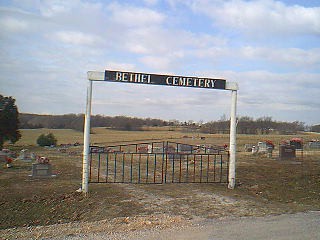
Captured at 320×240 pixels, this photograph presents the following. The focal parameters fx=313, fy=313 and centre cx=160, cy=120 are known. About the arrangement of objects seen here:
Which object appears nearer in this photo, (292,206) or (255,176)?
(292,206)

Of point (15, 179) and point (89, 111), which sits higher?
point (89, 111)

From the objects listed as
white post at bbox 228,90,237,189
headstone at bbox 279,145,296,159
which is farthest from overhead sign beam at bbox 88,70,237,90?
headstone at bbox 279,145,296,159

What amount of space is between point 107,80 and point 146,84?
1.09 meters

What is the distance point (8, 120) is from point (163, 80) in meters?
25.2

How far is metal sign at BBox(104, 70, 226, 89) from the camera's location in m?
8.43

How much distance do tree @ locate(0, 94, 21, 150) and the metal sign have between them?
23.1m

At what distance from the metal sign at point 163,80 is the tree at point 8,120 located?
2312 centimetres

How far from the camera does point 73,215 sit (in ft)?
21.9

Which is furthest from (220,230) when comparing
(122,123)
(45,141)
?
(122,123)

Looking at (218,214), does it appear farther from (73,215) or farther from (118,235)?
(73,215)

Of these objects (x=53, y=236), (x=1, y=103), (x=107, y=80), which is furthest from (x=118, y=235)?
(x=1, y=103)

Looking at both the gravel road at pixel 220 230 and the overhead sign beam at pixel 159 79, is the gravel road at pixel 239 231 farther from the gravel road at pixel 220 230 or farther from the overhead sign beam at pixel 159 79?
the overhead sign beam at pixel 159 79

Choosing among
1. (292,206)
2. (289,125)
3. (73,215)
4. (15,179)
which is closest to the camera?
(73,215)

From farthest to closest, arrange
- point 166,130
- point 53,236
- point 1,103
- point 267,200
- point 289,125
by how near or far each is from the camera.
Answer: point 289,125, point 166,130, point 1,103, point 267,200, point 53,236
